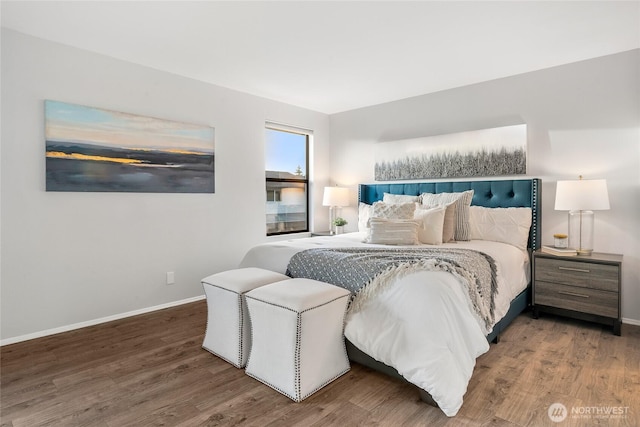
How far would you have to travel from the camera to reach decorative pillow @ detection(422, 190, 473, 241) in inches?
138

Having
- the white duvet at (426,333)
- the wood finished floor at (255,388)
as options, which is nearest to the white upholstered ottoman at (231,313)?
the wood finished floor at (255,388)

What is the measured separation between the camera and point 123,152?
129 inches

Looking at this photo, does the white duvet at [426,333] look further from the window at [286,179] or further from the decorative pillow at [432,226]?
the window at [286,179]

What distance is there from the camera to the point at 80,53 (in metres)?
3.06

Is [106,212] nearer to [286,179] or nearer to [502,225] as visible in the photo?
[286,179]

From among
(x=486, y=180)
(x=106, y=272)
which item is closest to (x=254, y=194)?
(x=106, y=272)

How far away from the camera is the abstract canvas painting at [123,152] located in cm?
295

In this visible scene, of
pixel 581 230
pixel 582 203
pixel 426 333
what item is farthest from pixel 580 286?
pixel 426 333

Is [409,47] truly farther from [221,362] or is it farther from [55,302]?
[55,302]

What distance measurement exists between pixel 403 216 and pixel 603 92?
2.10 meters

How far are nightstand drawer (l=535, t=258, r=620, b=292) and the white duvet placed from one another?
1420mm

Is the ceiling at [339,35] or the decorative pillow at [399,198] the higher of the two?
the ceiling at [339,35]

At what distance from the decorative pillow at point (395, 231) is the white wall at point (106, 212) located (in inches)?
71.4

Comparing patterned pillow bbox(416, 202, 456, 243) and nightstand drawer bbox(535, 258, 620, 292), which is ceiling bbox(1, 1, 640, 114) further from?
nightstand drawer bbox(535, 258, 620, 292)
